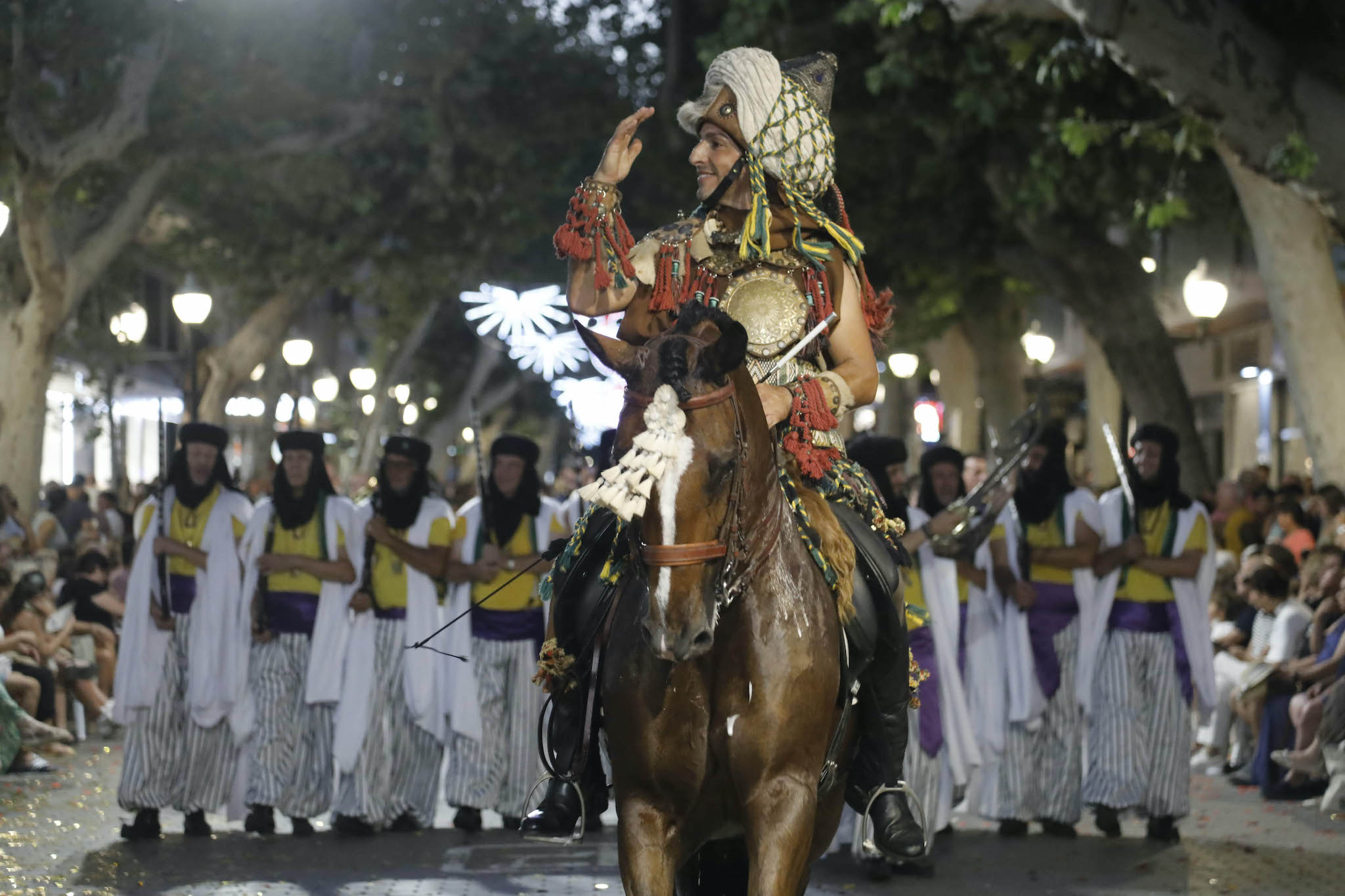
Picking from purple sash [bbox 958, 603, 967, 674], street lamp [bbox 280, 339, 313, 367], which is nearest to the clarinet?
purple sash [bbox 958, 603, 967, 674]

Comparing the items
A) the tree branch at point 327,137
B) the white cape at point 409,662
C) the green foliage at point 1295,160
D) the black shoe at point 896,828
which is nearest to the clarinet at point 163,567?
the white cape at point 409,662

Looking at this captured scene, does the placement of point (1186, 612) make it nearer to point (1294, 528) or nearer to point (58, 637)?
point (1294, 528)

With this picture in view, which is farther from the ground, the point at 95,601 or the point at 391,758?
Result: the point at 95,601

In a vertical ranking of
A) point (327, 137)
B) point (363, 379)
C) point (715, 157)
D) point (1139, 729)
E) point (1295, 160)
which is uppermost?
point (327, 137)

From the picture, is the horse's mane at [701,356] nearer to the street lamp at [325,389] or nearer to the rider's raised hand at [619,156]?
the rider's raised hand at [619,156]

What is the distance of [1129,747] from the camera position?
12047mm

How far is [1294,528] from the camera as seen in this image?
693 inches

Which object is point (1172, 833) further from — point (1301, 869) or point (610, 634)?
point (610, 634)

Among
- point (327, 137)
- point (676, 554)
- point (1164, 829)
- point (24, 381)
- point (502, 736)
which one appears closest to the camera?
point (676, 554)

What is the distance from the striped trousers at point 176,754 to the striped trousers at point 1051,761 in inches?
193

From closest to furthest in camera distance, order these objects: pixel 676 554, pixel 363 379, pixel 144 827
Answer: pixel 676 554 → pixel 144 827 → pixel 363 379

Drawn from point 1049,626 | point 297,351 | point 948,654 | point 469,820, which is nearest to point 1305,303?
point 1049,626

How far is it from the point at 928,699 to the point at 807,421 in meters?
5.81

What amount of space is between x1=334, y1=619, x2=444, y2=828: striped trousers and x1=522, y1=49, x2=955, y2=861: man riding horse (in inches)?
232
